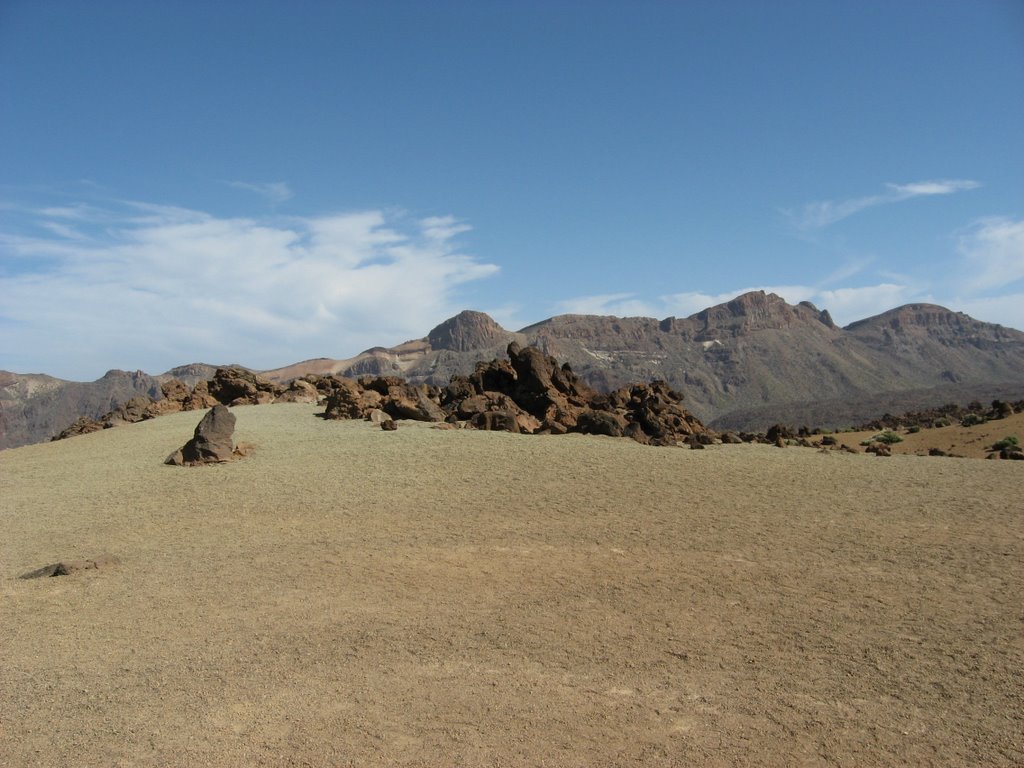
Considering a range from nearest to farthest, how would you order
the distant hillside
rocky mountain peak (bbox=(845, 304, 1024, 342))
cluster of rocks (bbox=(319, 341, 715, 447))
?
cluster of rocks (bbox=(319, 341, 715, 447)), the distant hillside, rocky mountain peak (bbox=(845, 304, 1024, 342))

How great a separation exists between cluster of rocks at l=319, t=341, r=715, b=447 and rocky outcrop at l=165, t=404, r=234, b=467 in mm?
5696

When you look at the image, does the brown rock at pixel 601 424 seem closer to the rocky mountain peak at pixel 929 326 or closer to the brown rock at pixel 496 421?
the brown rock at pixel 496 421

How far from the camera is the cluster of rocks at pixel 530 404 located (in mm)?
22375

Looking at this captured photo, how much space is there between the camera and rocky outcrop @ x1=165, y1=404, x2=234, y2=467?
18.1 m

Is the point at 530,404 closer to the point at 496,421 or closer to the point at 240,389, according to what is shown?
the point at 496,421

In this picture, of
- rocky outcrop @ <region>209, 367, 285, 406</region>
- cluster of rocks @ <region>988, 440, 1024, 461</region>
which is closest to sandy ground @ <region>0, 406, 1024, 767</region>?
cluster of rocks @ <region>988, 440, 1024, 461</region>

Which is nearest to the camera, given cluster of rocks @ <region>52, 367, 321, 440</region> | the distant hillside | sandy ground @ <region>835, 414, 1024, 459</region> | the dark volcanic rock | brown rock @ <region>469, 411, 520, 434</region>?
A: the dark volcanic rock

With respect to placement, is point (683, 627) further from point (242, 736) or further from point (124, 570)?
point (124, 570)

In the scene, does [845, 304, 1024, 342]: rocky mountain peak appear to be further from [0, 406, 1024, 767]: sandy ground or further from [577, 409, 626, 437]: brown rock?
[0, 406, 1024, 767]: sandy ground

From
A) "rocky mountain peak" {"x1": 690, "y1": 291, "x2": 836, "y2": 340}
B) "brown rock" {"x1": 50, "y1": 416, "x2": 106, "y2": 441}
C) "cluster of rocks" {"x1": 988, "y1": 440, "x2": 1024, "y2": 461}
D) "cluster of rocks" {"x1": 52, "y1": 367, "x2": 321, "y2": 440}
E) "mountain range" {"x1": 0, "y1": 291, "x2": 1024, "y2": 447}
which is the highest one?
"rocky mountain peak" {"x1": 690, "y1": 291, "x2": 836, "y2": 340}

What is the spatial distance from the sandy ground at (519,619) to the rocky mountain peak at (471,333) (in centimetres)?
16719

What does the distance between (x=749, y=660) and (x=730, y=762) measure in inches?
73.7

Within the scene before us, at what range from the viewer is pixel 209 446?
18.1 metres

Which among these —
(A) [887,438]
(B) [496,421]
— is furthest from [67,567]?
(A) [887,438]
